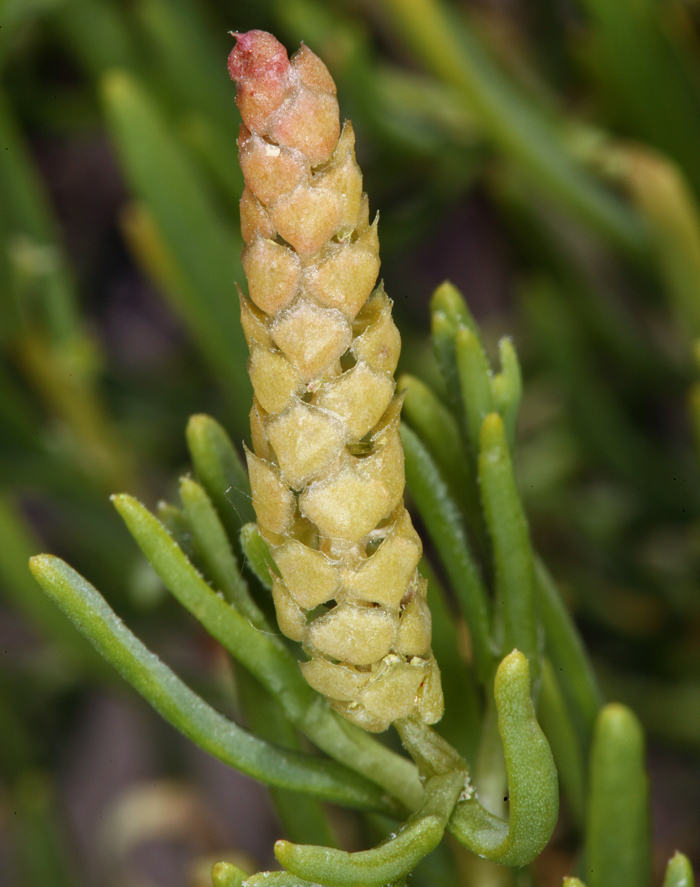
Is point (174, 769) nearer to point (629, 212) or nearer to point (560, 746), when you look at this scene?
point (560, 746)

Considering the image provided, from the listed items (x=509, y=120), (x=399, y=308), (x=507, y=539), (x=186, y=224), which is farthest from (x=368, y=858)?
(x=399, y=308)

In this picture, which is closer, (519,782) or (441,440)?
(519,782)

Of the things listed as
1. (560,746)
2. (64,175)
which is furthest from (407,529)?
(64,175)

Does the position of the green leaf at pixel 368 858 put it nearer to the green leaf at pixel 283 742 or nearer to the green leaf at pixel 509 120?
the green leaf at pixel 283 742

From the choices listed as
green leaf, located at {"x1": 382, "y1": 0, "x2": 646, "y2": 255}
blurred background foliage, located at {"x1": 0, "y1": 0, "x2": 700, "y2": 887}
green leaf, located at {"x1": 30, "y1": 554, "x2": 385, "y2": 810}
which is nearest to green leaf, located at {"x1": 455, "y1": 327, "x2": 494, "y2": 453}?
green leaf, located at {"x1": 30, "y1": 554, "x2": 385, "y2": 810}

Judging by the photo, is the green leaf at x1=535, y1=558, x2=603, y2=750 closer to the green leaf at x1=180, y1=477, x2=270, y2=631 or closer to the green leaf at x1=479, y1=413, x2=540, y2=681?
the green leaf at x1=479, y1=413, x2=540, y2=681

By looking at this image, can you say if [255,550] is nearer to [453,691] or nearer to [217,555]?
[217,555]

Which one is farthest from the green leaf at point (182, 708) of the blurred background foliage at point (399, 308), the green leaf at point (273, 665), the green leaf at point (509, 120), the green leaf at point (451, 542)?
the green leaf at point (509, 120)
